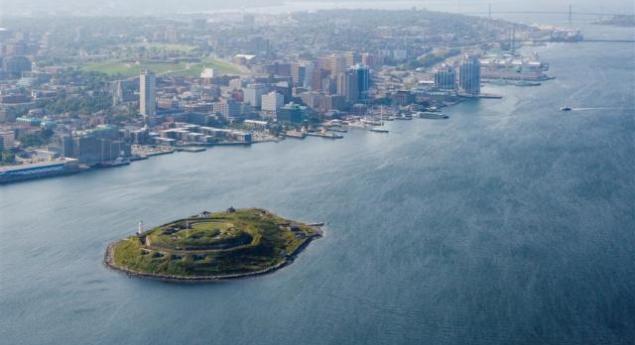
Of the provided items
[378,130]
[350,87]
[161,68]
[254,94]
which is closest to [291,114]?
[254,94]

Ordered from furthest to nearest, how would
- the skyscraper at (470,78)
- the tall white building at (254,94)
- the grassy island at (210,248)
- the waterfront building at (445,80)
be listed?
the waterfront building at (445,80) < the skyscraper at (470,78) < the tall white building at (254,94) < the grassy island at (210,248)

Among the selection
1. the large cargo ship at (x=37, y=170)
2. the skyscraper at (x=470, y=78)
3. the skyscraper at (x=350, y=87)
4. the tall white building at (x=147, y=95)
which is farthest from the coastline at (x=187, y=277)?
the skyscraper at (x=470, y=78)

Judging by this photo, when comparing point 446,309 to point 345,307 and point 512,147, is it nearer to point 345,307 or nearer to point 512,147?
point 345,307

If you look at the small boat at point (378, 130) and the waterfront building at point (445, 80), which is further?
the waterfront building at point (445, 80)

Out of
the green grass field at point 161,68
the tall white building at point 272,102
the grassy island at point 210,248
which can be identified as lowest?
the grassy island at point 210,248

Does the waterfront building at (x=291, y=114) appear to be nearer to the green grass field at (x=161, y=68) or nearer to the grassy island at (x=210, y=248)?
the green grass field at (x=161, y=68)

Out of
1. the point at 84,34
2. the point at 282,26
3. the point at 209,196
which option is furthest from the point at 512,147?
the point at 282,26

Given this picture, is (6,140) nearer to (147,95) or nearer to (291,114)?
(147,95)
